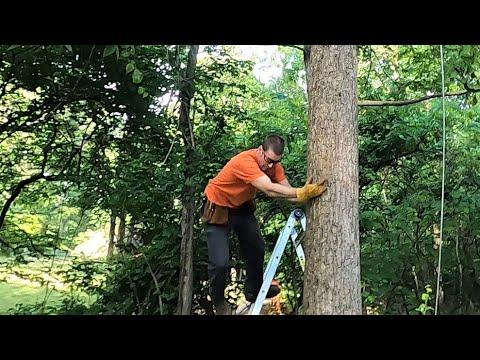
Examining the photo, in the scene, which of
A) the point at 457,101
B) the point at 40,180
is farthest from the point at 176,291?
the point at 457,101

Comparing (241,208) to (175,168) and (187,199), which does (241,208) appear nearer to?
(187,199)

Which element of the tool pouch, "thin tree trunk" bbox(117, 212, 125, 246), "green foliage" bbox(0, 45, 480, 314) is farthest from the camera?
"thin tree trunk" bbox(117, 212, 125, 246)

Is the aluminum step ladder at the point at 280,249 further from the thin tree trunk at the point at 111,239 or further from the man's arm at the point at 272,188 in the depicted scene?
the thin tree trunk at the point at 111,239

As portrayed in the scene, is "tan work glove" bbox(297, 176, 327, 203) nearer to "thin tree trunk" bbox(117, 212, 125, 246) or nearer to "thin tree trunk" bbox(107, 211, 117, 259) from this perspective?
"thin tree trunk" bbox(117, 212, 125, 246)

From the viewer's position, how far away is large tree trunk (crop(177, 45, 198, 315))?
14.0 ft

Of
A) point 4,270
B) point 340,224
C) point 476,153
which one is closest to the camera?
point 340,224

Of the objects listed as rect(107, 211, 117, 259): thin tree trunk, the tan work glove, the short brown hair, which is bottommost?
rect(107, 211, 117, 259): thin tree trunk

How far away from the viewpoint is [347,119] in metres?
2.56

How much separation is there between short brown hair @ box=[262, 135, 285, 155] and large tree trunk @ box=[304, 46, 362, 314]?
38 cm

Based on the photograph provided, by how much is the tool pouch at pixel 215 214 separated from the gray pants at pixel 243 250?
4 centimetres

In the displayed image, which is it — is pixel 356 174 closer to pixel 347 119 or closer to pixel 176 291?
pixel 347 119

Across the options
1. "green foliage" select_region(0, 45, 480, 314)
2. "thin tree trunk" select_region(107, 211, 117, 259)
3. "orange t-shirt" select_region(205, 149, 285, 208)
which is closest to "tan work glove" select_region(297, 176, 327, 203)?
"orange t-shirt" select_region(205, 149, 285, 208)
